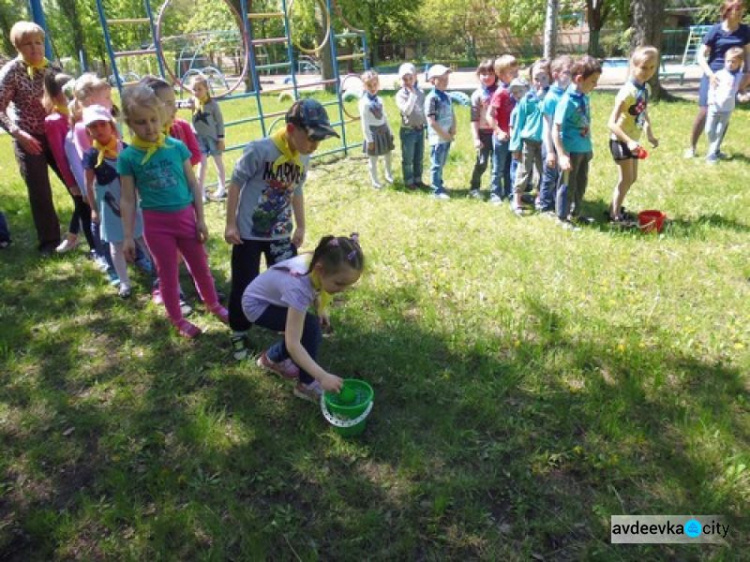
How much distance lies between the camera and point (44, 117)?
466 centimetres

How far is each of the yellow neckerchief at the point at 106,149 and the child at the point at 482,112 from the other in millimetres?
3840

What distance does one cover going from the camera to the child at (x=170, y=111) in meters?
3.62

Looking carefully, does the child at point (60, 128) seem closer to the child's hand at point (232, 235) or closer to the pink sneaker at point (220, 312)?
the pink sneaker at point (220, 312)

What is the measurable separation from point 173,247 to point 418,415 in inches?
73.7

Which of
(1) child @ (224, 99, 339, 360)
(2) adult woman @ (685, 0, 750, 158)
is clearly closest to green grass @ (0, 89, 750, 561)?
(1) child @ (224, 99, 339, 360)

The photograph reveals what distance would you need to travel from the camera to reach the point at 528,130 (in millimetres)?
5441

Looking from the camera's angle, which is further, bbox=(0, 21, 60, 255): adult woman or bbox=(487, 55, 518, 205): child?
bbox=(487, 55, 518, 205): child

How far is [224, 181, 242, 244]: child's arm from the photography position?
118 inches

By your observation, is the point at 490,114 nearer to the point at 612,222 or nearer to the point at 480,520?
the point at 612,222

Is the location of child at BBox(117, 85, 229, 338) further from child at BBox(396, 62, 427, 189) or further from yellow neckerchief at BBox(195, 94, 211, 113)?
child at BBox(396, 62, 427, 189)

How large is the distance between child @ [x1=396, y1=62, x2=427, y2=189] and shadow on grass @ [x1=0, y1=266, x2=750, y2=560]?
11.8 ft

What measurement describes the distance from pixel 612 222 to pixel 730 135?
190 inches

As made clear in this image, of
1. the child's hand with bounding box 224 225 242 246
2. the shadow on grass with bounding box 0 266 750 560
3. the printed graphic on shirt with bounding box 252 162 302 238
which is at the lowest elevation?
the shadow on grass with bounding box 0 266 750 560

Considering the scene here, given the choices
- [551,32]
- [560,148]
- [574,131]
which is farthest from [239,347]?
[551,32]
